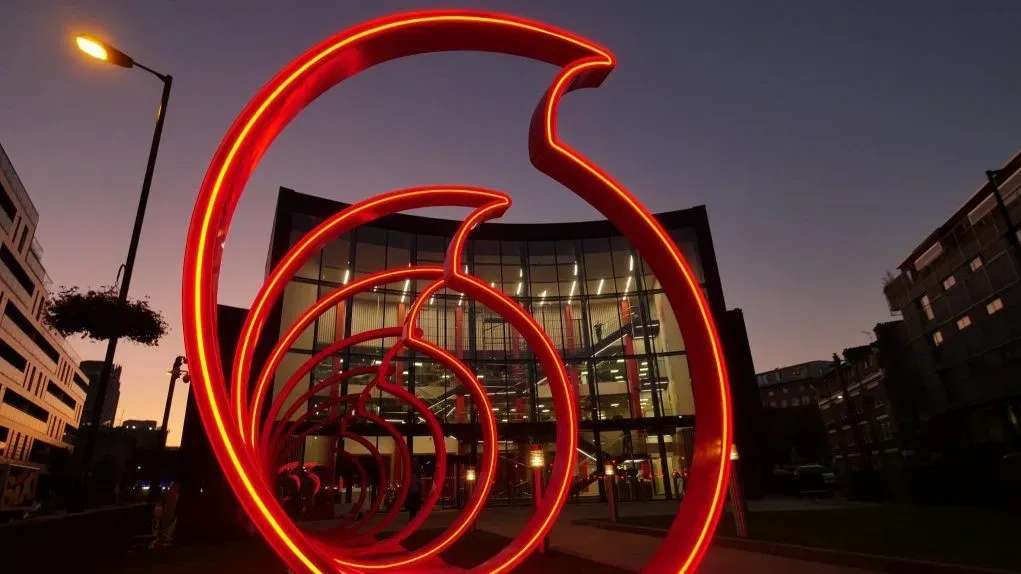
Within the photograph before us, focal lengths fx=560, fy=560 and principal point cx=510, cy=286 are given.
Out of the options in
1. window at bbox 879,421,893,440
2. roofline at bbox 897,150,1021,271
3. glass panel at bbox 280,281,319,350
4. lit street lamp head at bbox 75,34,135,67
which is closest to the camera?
lit street lamp head at bbox 75,34,135,67

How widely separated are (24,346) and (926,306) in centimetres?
8145

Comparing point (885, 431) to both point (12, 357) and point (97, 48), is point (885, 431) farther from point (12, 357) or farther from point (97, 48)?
point (12, 357)

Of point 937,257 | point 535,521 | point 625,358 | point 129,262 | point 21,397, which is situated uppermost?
point 937,257

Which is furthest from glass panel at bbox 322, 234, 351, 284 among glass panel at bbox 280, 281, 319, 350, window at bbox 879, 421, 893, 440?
window at bbox 879, 421, 893, 440

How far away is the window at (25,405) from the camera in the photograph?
52.3 metres

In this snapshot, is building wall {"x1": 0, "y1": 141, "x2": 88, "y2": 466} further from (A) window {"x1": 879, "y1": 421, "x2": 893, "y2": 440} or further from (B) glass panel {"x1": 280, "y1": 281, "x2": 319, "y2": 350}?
(A) window {"x1": 879, "y1": 421, "x2": 893, "y2": 440}

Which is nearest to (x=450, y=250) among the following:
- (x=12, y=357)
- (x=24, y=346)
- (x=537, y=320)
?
(x=537, y=320)

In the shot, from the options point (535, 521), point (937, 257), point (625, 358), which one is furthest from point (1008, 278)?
point (535, 521)

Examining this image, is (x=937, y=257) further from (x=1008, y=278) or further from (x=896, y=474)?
(x=896, y=474)

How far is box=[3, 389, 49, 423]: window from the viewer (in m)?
52.3

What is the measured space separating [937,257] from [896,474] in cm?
3405

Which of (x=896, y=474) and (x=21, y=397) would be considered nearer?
(x=896, y=474)

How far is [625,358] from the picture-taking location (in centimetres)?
2869

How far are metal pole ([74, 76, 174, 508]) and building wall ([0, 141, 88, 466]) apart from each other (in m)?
47.6
